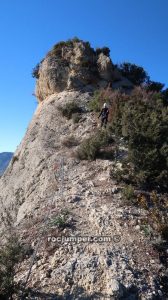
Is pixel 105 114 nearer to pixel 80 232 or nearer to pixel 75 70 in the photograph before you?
pixel 75 70

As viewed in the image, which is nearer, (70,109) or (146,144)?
(146,144)

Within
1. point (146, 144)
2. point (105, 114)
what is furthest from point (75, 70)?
point (146, 144)

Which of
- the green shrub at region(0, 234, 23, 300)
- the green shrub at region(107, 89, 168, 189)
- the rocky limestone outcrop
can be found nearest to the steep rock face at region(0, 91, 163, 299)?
the rocky limestone outcrop

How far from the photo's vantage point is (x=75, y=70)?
27.0 m

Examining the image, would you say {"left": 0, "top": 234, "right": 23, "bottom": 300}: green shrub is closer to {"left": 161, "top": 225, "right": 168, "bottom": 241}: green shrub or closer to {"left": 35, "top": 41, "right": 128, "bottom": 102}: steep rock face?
{"left": 161, "top": 225, "right": 168, "bottom": 241}: green shrub

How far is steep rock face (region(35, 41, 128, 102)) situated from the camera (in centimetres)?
2680

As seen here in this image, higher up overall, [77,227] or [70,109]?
[70,109]

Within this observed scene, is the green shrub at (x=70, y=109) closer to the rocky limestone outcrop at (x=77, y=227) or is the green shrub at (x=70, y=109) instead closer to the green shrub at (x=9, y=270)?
the rocky limestone outcrop at (x=77, y=227)

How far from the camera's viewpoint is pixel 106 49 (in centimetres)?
2917

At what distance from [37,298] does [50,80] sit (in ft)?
70.1

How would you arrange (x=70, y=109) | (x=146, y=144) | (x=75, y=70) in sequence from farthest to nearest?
(x=75, y=70) < (x=70, y=109) < (x=146, y=144)

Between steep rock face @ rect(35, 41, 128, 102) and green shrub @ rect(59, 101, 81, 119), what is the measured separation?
11.7 feet

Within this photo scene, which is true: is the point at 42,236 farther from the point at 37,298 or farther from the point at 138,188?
the point at 138,188

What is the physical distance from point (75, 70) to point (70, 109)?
5542mm
